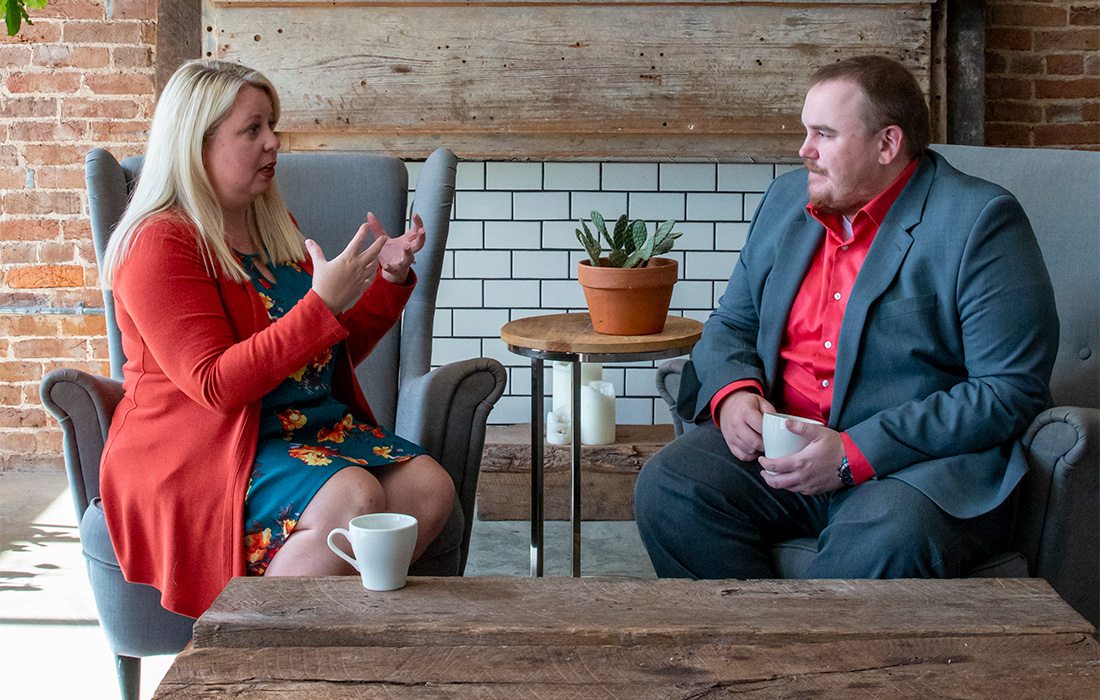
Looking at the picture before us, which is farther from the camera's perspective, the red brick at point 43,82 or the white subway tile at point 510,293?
the red brick at point 43,82

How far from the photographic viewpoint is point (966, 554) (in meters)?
1.86

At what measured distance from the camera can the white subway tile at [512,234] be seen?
3.67 m

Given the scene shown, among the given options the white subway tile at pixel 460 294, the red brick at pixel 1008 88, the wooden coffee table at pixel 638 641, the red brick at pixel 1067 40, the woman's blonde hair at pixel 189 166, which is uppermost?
the red brick at pixel 1067 40

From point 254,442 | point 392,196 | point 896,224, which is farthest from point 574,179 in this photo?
point 254,442

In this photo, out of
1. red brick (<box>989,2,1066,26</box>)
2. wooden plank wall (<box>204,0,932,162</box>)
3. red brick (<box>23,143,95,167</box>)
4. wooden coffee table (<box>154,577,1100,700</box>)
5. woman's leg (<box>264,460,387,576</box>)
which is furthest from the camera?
red brick (<box>23,143,95,167</box>)

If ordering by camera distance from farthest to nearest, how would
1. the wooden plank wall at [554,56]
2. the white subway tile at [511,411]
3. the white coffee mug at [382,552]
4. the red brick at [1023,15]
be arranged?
the white subway tile at [511,411]
the red brick at [1023,15]
the wooden plank wall at [554,56]
the white coffee mug at [382,552]

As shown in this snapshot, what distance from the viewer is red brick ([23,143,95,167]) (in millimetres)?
3869

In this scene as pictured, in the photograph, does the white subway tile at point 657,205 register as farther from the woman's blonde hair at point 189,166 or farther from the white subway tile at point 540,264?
the woman's blonde hair at point 189,166

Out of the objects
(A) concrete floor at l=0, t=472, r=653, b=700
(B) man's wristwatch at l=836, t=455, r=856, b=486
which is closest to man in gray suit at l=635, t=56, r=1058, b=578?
(B) man's wristwatch at l=836, t=455, r=856, b=486

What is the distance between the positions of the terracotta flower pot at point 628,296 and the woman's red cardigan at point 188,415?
2.24 feet

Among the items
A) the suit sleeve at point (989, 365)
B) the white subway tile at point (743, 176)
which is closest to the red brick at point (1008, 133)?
the white subway tile at point (743, 176)

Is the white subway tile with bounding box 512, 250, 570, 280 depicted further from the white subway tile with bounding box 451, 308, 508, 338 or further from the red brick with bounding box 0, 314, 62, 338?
the red brick with bounding box 0, 314, 62, 338

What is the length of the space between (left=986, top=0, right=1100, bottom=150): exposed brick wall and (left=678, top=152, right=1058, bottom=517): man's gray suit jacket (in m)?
1.75

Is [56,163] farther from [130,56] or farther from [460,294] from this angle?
[460,294]
